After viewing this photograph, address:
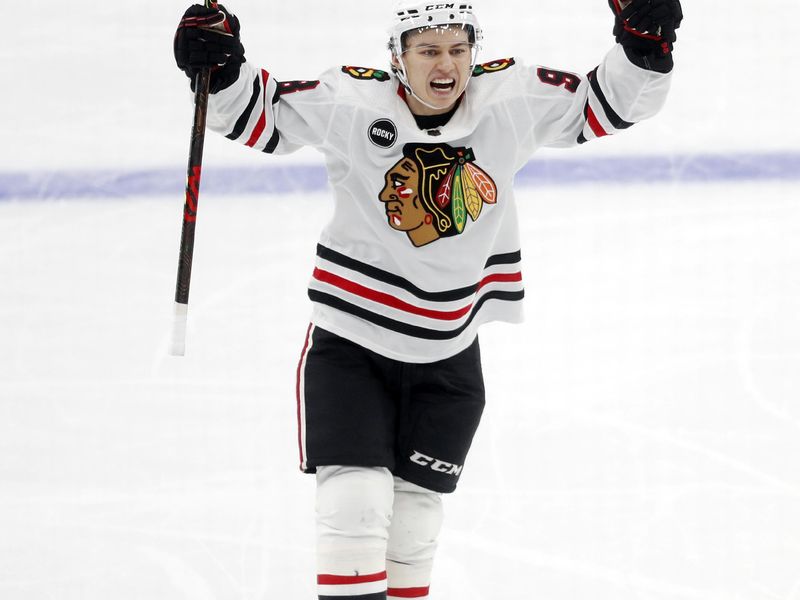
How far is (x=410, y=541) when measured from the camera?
2111 millimetres

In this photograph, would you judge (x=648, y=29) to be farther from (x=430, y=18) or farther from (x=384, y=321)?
(x=384, y=321)

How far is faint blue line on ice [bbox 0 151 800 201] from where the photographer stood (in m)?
3.80

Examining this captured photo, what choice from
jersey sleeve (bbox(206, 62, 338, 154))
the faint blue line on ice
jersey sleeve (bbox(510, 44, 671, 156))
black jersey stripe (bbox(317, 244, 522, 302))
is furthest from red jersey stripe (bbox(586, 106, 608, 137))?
the faint blue line on ice

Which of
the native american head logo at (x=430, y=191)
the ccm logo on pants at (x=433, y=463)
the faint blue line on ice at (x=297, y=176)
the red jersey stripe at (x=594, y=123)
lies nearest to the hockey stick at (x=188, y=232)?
the native american head logo at (x=430, y=191)

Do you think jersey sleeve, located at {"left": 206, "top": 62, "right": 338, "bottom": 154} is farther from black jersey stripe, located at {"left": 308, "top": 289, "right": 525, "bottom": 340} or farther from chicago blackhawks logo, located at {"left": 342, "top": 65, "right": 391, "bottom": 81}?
black jersey stripe, located at {"left": 308, "top": 289, "right": 525, "bottom": 340}

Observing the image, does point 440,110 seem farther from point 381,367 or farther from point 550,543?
point 550,543

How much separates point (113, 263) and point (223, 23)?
1653 millimetres

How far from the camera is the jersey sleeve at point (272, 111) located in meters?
2.01

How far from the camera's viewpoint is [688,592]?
2.40 metres

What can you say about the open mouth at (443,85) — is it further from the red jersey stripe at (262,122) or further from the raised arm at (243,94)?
the red jersey stripe at (262,122)

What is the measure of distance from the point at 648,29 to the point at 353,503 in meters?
0.96

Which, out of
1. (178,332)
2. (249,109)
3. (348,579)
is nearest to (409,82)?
(249,109)

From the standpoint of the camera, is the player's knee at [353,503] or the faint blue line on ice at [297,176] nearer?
the player's knee at [353,503]

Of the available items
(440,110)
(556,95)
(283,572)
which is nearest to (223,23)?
(440,110)
